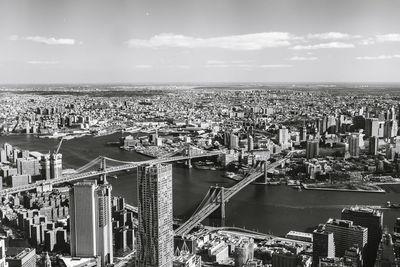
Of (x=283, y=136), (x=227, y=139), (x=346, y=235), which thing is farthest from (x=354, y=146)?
(x=346, y=235)

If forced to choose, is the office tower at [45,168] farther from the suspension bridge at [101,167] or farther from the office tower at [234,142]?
the office tower at [234,142]

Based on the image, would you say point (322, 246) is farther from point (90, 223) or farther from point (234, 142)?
point (234, 142)

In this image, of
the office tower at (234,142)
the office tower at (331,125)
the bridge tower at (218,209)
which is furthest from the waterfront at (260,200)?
the office tower at (331,125)

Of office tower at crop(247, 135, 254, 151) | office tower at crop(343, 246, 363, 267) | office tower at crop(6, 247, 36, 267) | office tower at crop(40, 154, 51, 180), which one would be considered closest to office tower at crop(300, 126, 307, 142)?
office tower at crop(247, 135, 254, 151)

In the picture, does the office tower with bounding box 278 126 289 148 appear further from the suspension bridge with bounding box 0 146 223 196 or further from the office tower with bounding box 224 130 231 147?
the suspension bridge with bounding box 0 146 223 196

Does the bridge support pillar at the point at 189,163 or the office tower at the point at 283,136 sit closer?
the bridge support pillar at the point at 189,163

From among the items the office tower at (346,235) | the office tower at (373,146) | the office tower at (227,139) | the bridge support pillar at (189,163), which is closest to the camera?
the office tower at (346,235)

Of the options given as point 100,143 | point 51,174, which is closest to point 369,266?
point 51,174
